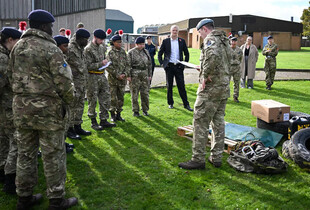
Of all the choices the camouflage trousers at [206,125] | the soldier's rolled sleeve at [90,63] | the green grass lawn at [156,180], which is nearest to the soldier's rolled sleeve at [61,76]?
the green grass lawn at [156,180]

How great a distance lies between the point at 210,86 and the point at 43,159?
2696 mm

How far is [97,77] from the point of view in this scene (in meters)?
6.92

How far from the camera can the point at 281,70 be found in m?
19.8

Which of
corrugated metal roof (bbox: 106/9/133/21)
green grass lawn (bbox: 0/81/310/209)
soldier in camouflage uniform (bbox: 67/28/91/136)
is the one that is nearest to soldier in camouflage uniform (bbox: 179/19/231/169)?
green grass lawn (bbox: 0/81/310/209)

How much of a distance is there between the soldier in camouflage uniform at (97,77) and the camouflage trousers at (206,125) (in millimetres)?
2841

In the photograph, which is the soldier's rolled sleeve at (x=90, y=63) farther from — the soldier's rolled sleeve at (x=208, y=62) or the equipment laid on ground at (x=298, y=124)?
the equipment laid on ground at (x=298, y=124)

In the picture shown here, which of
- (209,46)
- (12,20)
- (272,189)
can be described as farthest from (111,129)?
(12,20)

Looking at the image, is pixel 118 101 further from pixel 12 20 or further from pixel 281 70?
pixel 12 20

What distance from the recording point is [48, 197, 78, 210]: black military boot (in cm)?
356

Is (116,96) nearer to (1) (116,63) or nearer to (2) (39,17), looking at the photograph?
(1) (116,63)

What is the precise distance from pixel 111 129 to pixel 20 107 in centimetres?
400

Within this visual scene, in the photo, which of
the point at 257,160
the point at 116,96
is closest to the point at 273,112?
the point at 257,160

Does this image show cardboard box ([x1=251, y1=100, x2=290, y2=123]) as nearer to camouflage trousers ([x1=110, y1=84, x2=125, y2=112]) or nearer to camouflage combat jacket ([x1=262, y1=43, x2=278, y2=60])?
camouflage trousers ([x1=110, y1=84, x2=125, y2=112])

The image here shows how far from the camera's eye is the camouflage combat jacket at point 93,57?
6.69 metres
